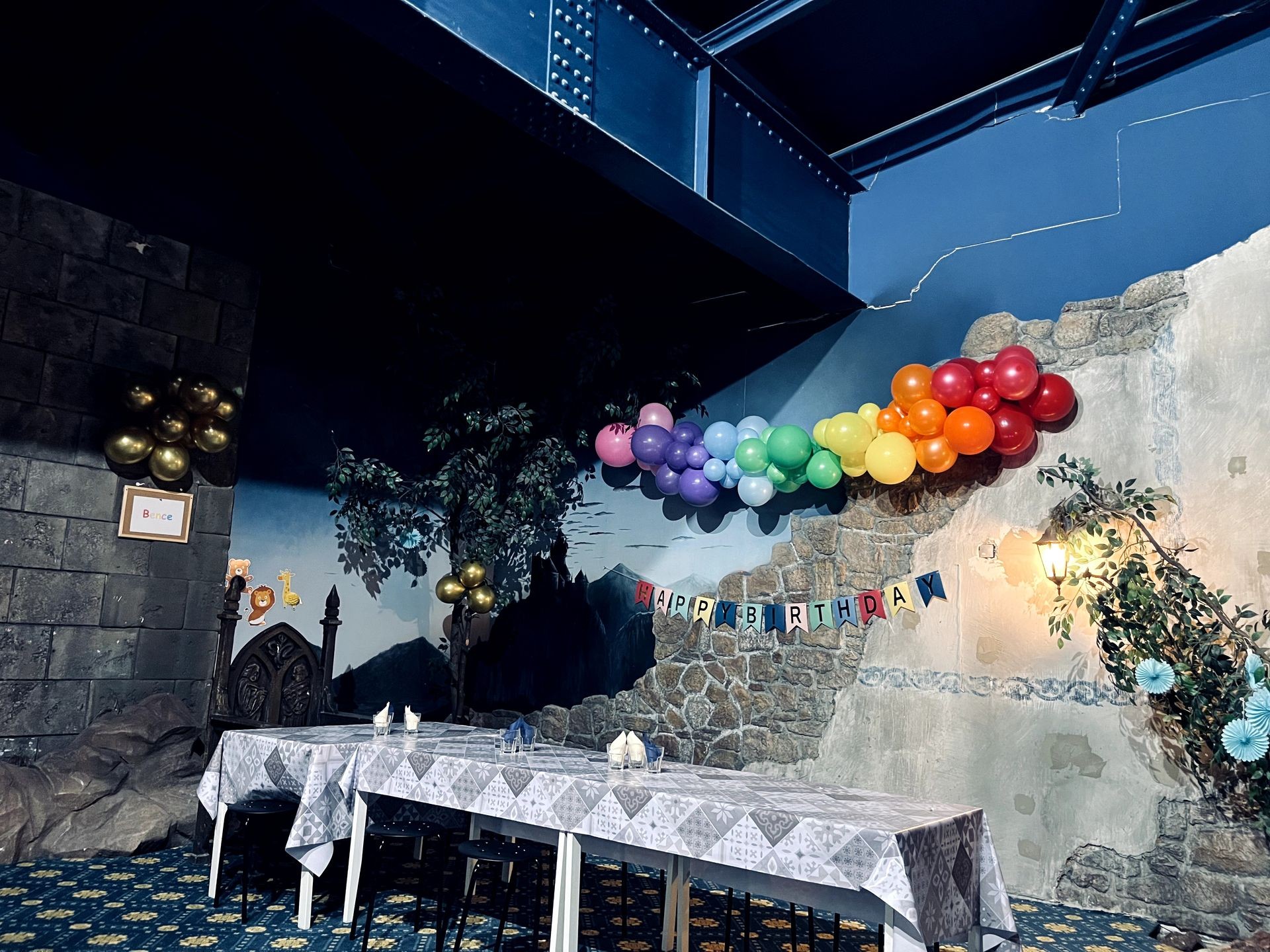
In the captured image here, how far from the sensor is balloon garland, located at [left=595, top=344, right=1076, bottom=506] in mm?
4785

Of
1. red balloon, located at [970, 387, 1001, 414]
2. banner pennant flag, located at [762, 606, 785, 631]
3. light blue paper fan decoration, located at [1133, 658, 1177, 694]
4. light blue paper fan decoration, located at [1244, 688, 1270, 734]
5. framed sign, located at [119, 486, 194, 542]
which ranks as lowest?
light blue paper fan decoration, located at [1244, 688, 1270, 734]

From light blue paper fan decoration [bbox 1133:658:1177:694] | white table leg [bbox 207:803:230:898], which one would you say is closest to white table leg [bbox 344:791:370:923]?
white table leg [bbox 207:803:230:898]

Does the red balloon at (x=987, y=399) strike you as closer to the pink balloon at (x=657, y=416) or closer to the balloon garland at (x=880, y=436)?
the balloon garland at (x=880, y=436)

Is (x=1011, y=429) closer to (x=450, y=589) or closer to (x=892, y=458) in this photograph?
(x=892, y=458)

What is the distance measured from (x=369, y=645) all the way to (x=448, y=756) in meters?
3.44

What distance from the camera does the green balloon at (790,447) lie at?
5.39 meters

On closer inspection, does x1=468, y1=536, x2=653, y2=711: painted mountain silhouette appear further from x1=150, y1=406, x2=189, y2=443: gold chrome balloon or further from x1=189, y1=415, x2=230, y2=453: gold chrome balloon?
x1=150, y1=406, x2=189, y2=443: gold chrome balloon

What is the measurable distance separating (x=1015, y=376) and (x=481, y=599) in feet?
12.7

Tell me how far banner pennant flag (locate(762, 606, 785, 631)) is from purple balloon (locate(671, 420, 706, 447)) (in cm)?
116

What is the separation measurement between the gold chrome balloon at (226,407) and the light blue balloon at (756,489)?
324 cm

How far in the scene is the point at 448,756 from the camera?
3660mm

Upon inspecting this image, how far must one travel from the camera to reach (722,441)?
5.86 m

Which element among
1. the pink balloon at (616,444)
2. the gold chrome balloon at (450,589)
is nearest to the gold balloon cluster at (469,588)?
the gold chrome balloon at (450,589)

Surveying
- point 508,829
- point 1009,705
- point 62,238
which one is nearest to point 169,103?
point 62,238
